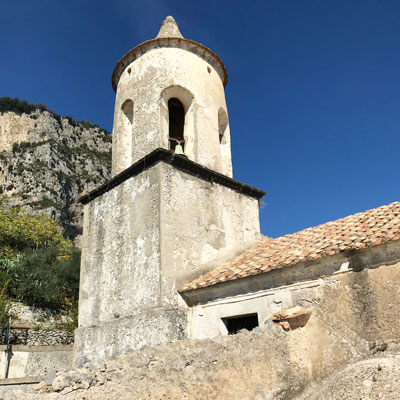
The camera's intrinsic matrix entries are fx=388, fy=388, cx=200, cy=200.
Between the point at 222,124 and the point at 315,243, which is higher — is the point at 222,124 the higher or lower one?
the higher one

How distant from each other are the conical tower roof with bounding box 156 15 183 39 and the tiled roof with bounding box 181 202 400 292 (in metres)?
6.15

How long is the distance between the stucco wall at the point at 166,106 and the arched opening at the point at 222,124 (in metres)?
0.09

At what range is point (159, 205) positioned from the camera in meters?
7.54

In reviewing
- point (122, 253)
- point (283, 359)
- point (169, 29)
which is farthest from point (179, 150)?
point (283, 359)

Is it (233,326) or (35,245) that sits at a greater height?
(35,245)

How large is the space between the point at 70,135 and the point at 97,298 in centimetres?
6736

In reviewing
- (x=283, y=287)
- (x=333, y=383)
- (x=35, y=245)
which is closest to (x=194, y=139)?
(x=283, y=287)

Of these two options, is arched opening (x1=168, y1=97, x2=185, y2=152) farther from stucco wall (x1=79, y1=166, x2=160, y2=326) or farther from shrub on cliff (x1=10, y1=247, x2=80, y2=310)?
shrub on cliff (x1=10, y1=247, x2=80, y2=310)

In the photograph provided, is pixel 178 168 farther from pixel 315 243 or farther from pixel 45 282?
pixel 45 282

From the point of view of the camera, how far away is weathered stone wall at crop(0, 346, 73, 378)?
13.6m

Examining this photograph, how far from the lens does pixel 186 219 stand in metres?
7.86

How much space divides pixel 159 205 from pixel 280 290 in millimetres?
2778

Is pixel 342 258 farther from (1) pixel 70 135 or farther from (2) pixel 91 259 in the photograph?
(1) pixel 70 135

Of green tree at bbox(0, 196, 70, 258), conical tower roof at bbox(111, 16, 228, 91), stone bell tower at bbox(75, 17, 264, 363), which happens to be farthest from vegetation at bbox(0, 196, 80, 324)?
conical tower roof at bbox(111, 16, 228, 91)
